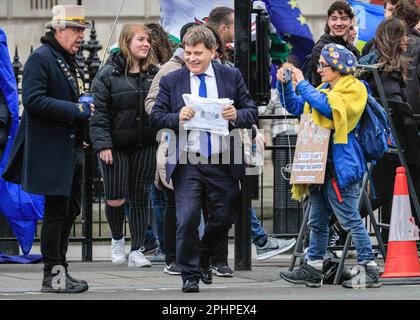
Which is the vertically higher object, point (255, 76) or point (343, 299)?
point (255, 76)

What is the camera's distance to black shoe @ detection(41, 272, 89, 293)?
10484mm

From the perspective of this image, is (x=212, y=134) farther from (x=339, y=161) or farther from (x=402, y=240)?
(x=402, y=240)

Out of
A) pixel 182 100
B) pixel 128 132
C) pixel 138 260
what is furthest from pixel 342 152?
pixel 138 260

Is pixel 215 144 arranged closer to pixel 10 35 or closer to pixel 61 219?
pixel 61 219

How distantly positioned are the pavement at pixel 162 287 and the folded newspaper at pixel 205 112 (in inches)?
46.5

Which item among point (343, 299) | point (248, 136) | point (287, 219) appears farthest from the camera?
point (287, 219)

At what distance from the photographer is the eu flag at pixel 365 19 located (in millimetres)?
14211

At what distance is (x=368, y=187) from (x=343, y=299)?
2830 millimetres

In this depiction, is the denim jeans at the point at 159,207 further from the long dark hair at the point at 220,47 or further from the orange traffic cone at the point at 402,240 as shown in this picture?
the orange traffic cone at the point at 402,240

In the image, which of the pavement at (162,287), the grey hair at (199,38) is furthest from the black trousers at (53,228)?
the grey hair at (199,38)

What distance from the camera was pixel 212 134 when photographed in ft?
34.6

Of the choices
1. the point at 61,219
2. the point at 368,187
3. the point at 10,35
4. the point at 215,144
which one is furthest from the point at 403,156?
the point at 10,35

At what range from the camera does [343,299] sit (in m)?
9.91

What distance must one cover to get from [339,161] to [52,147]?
208 cm
